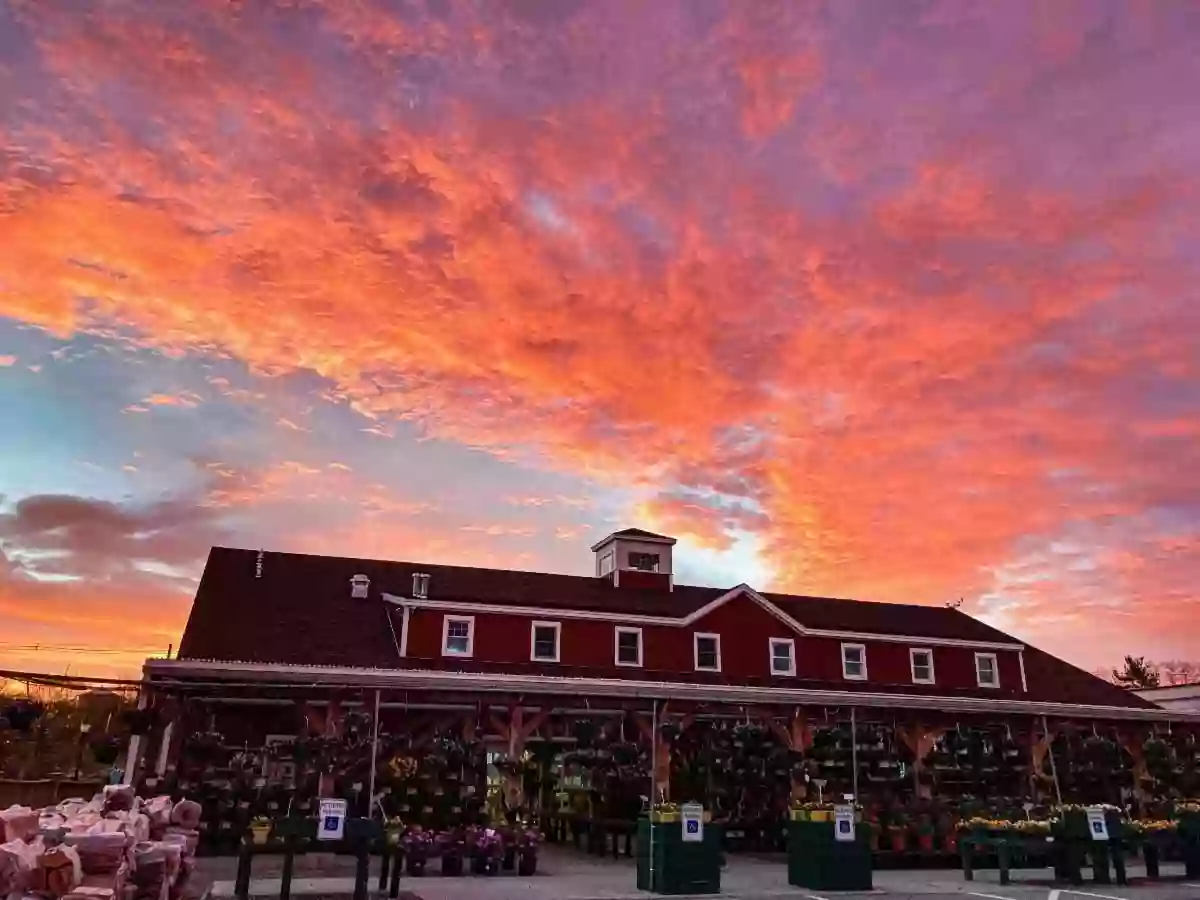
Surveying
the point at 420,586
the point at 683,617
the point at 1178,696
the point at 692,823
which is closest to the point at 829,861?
the point at 692,823

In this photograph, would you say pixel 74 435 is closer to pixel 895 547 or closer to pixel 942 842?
pixel 942 842

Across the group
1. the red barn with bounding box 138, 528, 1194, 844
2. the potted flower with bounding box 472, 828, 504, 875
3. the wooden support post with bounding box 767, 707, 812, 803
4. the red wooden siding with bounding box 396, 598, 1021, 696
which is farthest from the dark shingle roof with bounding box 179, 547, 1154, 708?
the potted flower with bounding box 472, 828, 504, 875

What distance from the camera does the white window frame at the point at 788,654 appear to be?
2569cm

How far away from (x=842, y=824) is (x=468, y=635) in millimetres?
11133

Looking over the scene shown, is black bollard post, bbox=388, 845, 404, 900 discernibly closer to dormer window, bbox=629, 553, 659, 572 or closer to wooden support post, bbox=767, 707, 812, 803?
wooden support post, bbox=767, 707, 812, 803

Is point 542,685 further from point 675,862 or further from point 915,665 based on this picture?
point 915,665

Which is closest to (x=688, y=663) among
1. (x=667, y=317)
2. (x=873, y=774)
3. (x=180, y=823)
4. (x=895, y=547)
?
(x=873, y=774)

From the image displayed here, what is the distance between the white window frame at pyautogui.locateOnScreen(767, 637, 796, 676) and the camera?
25.7 metres

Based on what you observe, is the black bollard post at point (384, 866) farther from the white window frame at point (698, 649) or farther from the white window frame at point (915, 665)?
the white window frame at point (915, 665)

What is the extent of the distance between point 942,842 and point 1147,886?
4209mm

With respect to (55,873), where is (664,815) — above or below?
above

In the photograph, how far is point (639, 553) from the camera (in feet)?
91.6

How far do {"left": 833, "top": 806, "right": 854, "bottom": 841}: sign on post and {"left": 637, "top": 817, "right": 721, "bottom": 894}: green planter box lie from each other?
209 cm

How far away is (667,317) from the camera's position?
60.1ft
